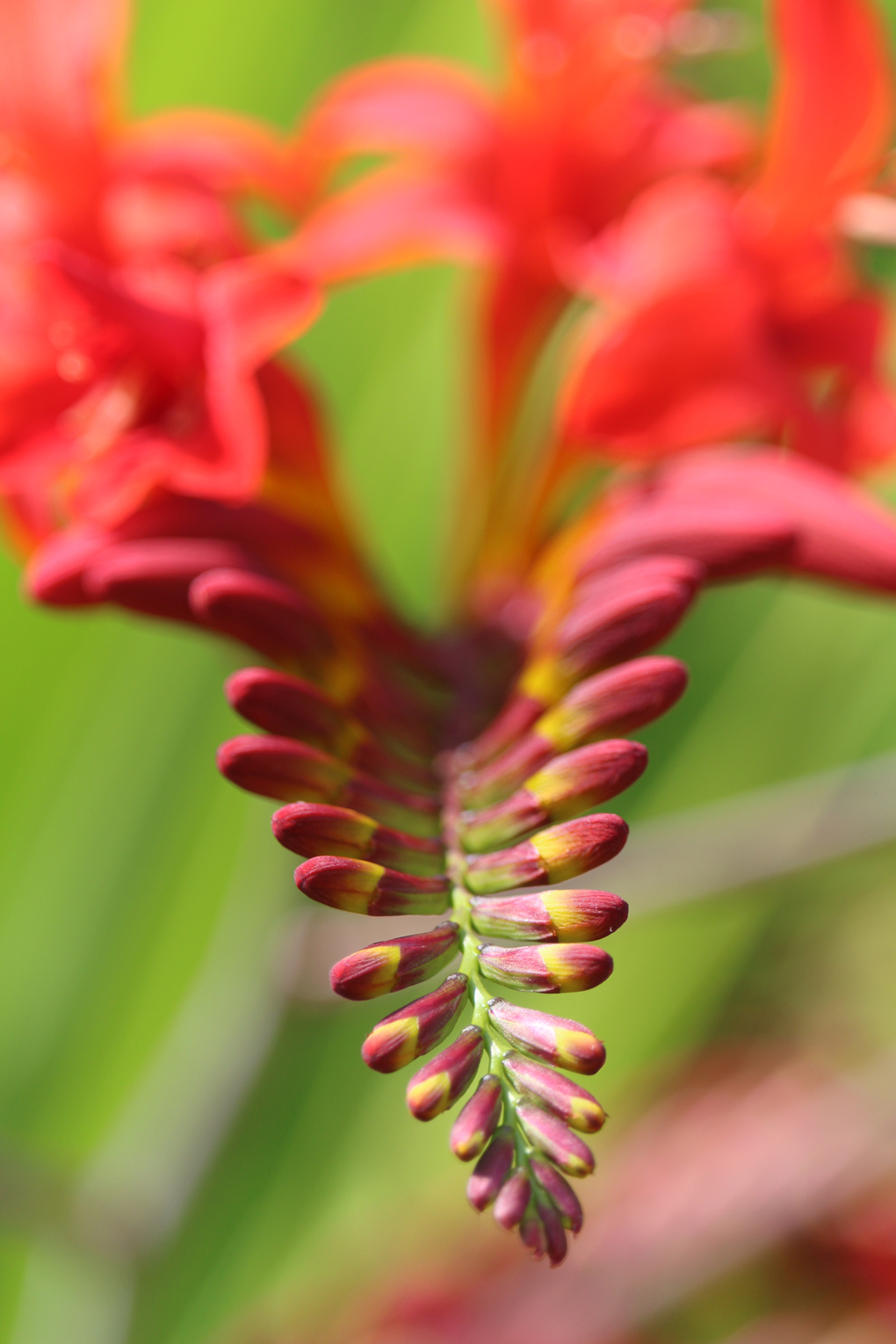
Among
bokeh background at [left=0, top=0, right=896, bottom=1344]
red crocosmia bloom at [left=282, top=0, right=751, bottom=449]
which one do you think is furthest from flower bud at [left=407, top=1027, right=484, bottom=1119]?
bokeh background at [left=0, top=0, right=896, bottom=1344]

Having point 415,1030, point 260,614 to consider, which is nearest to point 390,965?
point 415,1030

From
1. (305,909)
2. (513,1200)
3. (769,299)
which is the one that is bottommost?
(305,909)

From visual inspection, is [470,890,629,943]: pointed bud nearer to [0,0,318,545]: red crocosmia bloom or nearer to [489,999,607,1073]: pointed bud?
[489,999,607,1073]: pointed bud

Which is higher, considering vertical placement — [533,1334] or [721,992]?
[721,992]

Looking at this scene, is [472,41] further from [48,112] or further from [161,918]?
[161,918]

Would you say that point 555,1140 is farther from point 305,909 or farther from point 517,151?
point 305,909

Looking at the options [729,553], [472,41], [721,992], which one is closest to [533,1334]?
[721,992]
